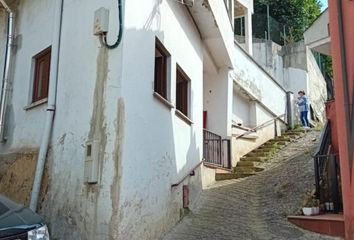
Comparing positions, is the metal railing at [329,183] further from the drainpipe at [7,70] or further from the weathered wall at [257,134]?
the drainpipe at [7,70]

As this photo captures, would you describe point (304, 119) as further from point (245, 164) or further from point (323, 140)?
point (323, 140)

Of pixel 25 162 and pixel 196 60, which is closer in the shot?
pixel 25 162

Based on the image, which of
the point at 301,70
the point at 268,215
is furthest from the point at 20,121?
the point at 301,70

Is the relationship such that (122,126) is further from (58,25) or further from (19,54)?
(19,54)

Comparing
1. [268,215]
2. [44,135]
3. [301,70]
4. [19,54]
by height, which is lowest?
[268,215]

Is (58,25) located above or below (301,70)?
below

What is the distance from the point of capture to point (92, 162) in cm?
616

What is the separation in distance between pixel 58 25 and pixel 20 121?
2.13 metres

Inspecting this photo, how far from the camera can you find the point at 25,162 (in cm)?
774

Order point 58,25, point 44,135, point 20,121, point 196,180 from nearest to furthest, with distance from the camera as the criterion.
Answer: point 44,135 < point 58,25 < point 20,121 < point 196,180

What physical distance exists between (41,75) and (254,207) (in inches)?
200

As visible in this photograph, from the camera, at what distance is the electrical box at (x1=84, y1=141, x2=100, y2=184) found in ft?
20.0

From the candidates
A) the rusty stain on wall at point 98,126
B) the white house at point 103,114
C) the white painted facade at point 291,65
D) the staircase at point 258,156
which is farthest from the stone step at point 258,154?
the rusty stain on wall at point 98,126

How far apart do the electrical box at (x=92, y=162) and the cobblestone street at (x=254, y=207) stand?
1959mm
